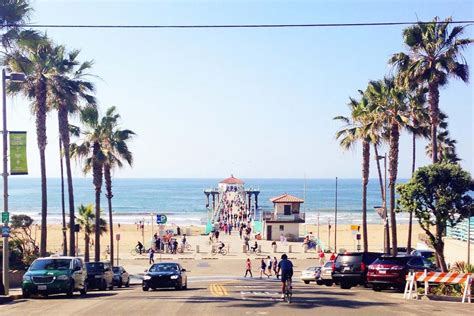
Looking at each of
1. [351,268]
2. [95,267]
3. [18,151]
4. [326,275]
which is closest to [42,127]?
[95,267]

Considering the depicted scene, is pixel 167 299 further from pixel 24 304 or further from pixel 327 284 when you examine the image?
pixel 327 284

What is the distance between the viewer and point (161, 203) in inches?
7717

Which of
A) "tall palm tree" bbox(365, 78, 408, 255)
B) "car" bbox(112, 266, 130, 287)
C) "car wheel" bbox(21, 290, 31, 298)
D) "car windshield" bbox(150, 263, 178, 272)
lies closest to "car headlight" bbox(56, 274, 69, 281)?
"car wheel" bbox(21, 290, 31, 298)

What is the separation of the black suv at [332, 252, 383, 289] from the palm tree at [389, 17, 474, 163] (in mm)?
6216

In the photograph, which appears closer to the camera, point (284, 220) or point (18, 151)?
point (18, 151)

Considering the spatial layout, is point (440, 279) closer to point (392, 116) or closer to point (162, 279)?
point (162, 279)

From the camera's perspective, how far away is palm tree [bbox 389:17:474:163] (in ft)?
112

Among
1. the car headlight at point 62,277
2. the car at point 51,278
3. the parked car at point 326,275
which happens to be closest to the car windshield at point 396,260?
the parked car at point 326,275

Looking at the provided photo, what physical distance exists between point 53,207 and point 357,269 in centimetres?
16258

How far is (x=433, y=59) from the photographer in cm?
3447

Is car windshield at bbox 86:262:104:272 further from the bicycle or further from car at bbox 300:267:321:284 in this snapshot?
the bicycle

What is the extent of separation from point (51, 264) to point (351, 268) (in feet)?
41.4

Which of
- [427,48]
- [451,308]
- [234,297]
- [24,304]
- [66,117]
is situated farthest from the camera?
[66,117]

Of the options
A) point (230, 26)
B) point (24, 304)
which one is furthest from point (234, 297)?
point (230, 26)
